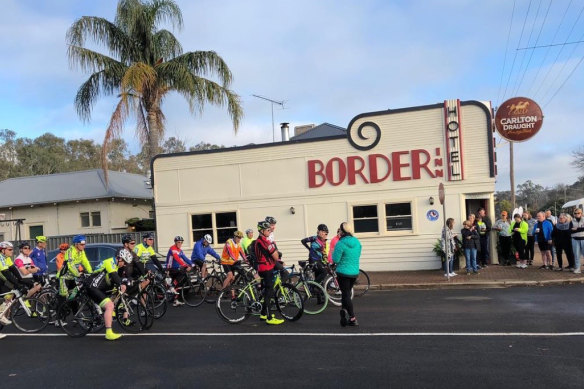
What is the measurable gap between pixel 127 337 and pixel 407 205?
34.2ft

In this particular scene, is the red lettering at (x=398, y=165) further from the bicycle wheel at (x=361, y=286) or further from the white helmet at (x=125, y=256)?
the white helmet at (x=125, y=256)

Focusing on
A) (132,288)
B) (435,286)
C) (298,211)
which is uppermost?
(298,211)

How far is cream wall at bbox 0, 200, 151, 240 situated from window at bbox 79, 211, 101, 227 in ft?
0.57

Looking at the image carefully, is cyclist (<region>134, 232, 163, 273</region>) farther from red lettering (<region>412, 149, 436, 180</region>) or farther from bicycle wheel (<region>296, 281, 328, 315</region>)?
red lettering (<region>412, 149, 436, 180</region>)

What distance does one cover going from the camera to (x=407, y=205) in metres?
16.2

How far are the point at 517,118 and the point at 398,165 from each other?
4.02 metres

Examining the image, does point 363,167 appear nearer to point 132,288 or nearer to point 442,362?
point 132,288

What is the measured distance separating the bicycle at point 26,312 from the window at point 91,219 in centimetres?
1868

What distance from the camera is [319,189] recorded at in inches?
668

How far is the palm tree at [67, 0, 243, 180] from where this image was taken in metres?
18.8

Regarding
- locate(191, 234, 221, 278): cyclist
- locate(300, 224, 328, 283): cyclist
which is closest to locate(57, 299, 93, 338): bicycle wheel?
locate(191, 234, 221, 278): cyclist

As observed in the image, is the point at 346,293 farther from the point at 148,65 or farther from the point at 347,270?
the point at 148,65

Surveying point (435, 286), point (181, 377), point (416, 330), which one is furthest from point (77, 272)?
point (435, 286)

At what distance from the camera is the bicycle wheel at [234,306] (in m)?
9.02
